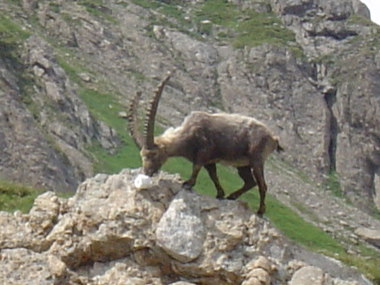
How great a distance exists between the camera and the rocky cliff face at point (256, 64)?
86.9 meters

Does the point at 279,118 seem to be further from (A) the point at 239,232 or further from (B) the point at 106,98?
(A) the point at 239,232

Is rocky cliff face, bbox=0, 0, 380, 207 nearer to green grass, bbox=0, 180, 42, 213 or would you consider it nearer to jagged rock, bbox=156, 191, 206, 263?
green grass, bbox=0, 180, 42, 213

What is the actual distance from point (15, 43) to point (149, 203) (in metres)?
46.2

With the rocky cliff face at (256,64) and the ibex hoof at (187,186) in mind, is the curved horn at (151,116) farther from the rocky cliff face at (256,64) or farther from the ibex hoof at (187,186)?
the rocky cliff face at (256,64)

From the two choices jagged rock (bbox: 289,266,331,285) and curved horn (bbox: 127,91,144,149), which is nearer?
jagged rock (bbox: 289,266,331,285)

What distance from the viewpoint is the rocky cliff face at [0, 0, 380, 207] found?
86875 millimetres

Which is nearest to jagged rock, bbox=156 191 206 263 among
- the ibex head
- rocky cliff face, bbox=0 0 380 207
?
the ibex head

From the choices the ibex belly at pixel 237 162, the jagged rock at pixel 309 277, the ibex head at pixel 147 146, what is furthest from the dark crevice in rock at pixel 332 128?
the jagged rock at pixel 309 277

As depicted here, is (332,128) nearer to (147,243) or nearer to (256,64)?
(256,64)

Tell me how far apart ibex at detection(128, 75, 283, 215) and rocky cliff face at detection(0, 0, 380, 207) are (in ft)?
177

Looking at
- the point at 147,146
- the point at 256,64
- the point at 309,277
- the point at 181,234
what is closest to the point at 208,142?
the point at 147,146

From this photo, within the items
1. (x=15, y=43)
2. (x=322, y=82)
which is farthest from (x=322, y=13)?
(x=15, y=43)

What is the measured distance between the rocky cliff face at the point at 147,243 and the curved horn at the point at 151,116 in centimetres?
96

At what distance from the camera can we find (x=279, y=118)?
9156 cm
